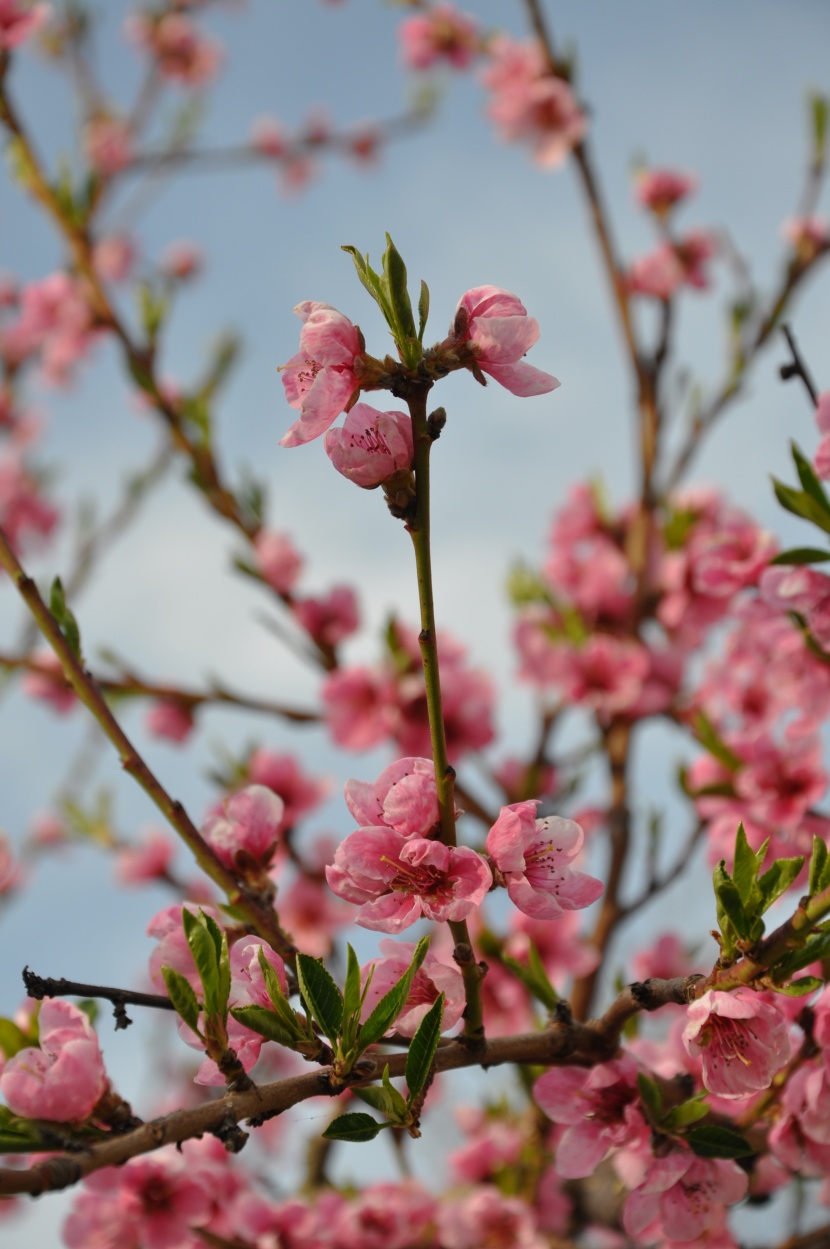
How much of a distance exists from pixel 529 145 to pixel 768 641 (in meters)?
3.31

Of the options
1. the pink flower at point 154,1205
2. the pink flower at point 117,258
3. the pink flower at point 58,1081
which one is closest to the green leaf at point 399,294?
the pink flower at point 58,1081

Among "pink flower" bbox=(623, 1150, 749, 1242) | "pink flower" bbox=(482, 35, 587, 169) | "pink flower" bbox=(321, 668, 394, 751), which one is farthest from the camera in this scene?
"pink flower" bbox=(482, 35, 587, 169)

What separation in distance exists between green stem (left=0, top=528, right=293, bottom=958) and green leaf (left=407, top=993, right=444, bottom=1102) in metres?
0.27

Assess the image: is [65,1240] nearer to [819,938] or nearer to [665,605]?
[819,938]

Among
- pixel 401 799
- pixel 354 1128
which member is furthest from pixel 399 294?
pixel 354 1128

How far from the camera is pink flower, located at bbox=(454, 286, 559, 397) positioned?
1.00m

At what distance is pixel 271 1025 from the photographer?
949 millimetres

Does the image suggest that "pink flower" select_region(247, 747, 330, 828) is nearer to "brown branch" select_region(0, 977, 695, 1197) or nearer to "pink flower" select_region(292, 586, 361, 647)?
"pink flower" select_region(292, 586, 361, 647)

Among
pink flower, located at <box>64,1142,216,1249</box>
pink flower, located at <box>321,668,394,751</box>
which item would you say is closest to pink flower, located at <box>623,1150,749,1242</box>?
pink flower, located at <box>64,1142,216,1249</box>

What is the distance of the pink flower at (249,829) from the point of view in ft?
4.32

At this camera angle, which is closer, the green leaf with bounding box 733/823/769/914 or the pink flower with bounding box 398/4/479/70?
the green leaf with bounding box 733/823/769/914

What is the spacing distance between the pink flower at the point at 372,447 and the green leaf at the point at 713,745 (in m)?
1.32

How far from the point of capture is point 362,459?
0.96 meters

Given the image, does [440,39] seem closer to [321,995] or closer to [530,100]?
[530,100]
